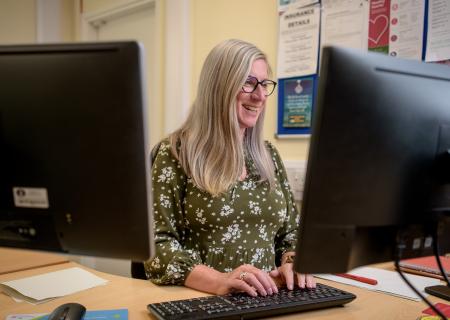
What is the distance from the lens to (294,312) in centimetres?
85

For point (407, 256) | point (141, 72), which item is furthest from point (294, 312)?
point (141, 72)

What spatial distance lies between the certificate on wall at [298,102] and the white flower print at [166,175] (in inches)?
33.5

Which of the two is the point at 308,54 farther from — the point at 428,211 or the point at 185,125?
the point at 428,211

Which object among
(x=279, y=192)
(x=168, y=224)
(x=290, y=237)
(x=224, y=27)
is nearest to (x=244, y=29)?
(x=224, y=27)

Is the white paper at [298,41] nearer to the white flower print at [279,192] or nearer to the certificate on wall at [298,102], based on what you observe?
the certificate on wall at [298,102]

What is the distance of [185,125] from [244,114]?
0.21 metres

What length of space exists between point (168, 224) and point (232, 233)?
0.69 feet

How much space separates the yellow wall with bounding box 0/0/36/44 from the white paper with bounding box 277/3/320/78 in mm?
2007

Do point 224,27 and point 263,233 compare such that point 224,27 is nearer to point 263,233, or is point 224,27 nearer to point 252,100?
A: point 252,100

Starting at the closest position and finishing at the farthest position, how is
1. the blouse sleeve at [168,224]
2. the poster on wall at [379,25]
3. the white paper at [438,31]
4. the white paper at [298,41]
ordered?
1. the blouse sleeve at [168,224]
2. the white paper at [438,31]
3. the poster on wall at [379,25]
4. the white paper at [298,41]

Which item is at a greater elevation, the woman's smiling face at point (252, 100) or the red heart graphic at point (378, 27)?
the red heart graphic at point (378, 27)

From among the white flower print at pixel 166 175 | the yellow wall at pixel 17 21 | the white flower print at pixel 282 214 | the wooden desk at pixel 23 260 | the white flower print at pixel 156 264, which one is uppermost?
the yellow wall at pixel 17 21

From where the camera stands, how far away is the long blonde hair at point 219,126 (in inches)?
51.9

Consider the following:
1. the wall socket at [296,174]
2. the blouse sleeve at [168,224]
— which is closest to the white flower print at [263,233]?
the blouse sleeve at [168,224]
